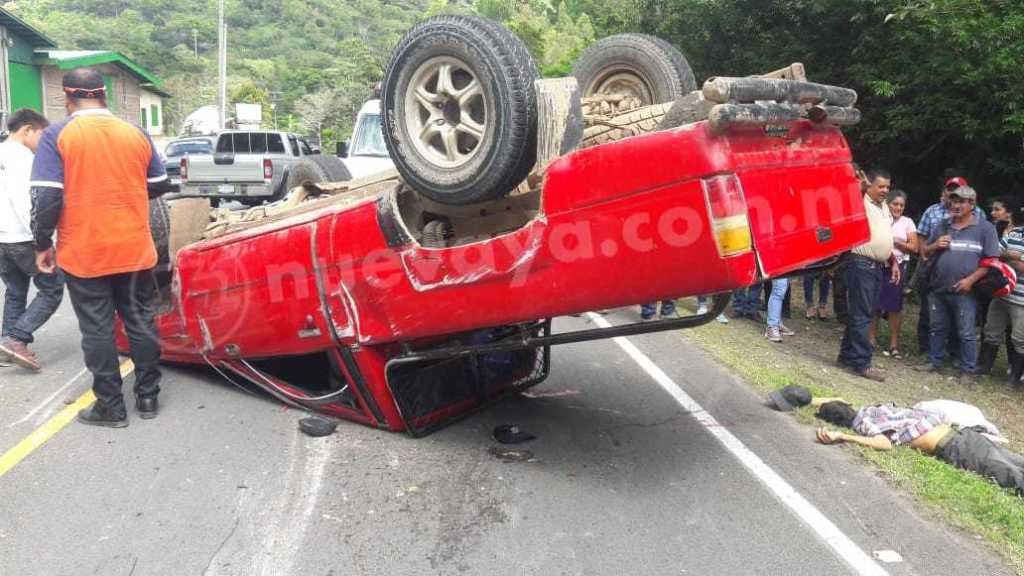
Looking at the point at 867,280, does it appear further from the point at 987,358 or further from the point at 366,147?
the point at 366,147

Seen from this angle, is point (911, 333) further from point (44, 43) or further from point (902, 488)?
point (44, 43)

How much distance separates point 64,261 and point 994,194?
10276 mm

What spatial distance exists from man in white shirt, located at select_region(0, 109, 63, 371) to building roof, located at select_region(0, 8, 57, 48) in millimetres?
27643

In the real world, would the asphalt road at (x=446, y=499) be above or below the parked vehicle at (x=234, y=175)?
below

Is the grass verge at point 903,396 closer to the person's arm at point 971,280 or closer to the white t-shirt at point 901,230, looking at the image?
the person's arm at point 971,280

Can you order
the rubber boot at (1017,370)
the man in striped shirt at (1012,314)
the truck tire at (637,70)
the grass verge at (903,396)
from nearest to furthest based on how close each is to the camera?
1. the grass verge at (903,396)
2. the truck tire at (637,70)
3. the man in striped shirt at (1012,314)
4. the rubber boot at (1017,370)

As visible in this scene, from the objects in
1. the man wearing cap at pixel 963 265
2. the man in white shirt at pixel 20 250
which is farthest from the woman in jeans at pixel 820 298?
the man in white shirt at pixel 20 250

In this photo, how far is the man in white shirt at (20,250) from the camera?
5762mm

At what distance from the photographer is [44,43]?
32750 millimetres

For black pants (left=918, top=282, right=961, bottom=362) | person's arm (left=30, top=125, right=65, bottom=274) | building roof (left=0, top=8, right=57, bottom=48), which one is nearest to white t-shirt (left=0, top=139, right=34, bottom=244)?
person's arm (left=30, top=125, right=65, bottom=274)

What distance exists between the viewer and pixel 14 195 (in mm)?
5961

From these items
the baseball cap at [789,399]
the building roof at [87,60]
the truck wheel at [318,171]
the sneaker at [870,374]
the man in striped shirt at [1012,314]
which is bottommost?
the sneaker at [870,374]

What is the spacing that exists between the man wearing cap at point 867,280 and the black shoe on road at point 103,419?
18.9 feet

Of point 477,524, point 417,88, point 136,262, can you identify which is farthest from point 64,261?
point 477,524
